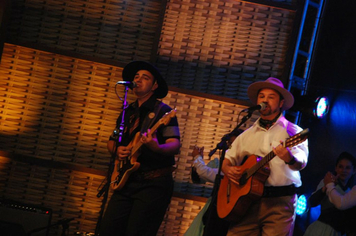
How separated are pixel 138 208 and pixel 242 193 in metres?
0.90

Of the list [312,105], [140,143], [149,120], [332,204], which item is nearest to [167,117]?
[149,120]

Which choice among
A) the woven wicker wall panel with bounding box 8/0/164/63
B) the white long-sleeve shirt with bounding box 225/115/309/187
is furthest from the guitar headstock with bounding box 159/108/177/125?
the woven wicker wall panel with bounding box 8/0/164/63

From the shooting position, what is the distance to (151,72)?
14.2 feet

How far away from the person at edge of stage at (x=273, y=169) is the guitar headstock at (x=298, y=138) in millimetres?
56

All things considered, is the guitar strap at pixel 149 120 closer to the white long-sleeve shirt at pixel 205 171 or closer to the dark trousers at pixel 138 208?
the dark trousers at pixel 138 208

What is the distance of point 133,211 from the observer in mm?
3871

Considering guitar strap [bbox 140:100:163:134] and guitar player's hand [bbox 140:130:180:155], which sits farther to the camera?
guitar strap [bbox 140:100:163:134]

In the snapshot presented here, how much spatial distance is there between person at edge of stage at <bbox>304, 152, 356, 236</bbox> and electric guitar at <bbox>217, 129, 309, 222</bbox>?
141cm

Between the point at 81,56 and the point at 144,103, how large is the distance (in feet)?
4.58

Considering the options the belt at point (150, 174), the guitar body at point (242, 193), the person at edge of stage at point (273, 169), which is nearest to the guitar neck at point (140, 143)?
the belt at point (150, 174)

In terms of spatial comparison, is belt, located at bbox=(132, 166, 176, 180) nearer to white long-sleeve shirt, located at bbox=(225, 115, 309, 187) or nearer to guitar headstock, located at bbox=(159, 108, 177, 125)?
guitar headstock, located at bbox=(159, 108, 177, 125)

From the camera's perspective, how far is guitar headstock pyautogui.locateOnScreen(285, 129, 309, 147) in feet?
10.6

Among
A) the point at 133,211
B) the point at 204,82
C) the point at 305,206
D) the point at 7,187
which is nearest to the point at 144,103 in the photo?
the point at 133,211

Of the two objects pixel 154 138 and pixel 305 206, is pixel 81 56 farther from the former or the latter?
pixel 305 206
